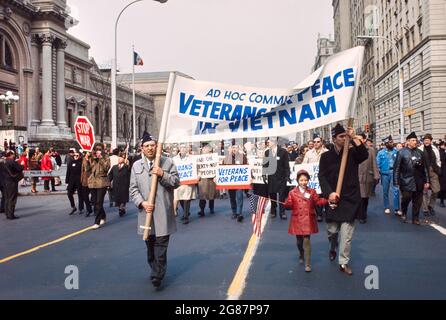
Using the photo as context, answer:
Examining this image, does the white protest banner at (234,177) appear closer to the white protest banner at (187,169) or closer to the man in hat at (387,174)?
the white protest banner at (187,169)

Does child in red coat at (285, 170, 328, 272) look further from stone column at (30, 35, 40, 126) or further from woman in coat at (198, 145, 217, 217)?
stone column at (30, 35, 40, 126)

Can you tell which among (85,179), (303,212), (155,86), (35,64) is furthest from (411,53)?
(155,86)

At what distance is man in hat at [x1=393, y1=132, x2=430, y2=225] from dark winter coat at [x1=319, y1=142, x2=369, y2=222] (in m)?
4.45

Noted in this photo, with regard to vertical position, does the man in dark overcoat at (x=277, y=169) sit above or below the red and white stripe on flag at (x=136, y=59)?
below

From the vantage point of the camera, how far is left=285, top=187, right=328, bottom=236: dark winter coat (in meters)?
6.74

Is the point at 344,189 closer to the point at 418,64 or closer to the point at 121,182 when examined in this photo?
the point at 121,182

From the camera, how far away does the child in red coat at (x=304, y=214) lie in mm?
6715

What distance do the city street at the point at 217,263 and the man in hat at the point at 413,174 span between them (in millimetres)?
648

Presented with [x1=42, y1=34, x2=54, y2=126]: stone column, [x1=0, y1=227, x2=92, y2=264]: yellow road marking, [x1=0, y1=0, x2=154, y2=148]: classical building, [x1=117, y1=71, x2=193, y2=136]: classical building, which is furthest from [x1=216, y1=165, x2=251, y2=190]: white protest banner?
[x1=117, y1=71, x2=193, y2=136]: classical building

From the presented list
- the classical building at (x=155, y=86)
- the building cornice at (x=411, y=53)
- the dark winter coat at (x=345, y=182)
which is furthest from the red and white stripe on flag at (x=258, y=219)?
the classical building at (x=155, y=86)

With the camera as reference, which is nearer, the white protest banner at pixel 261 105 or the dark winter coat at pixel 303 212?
the white protest banner at pixel 261 105

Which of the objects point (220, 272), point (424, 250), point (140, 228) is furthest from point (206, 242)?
point (424, 250)

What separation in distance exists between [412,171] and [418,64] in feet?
116
